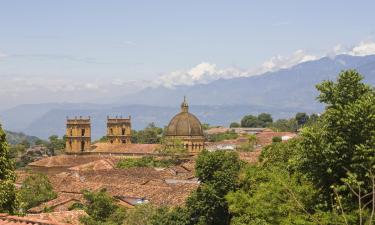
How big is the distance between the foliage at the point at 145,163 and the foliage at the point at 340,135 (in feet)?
167

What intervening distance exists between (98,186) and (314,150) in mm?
33033

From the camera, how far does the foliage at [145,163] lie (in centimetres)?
7131

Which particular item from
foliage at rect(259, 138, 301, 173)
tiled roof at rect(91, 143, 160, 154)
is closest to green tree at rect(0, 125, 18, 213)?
foliage at rect(259, 138, 301, 173)

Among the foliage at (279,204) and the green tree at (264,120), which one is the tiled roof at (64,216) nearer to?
the foliage at (279,204)

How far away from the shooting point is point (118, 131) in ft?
309

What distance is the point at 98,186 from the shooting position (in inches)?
2002

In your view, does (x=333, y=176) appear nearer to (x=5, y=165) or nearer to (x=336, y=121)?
(x=336, y=121)

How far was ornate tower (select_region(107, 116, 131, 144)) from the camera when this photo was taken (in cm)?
9400

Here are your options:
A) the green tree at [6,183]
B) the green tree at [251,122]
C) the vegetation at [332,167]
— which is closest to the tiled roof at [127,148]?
the vegetation at [332,167]

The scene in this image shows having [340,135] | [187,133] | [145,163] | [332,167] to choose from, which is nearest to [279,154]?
[332,167]

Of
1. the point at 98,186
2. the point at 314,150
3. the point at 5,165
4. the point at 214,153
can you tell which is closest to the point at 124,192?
the point at 98,186

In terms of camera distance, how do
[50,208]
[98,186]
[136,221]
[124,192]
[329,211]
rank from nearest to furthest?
[329,211], [136,221], [50,208], [124,192], [98,186]

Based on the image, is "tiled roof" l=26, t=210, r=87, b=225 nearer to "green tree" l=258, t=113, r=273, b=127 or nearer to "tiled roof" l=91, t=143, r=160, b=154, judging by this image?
"tiled roof" l=91, t=143, r=160, b=154

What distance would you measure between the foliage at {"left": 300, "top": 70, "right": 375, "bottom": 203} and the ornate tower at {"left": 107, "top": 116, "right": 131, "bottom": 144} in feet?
243
